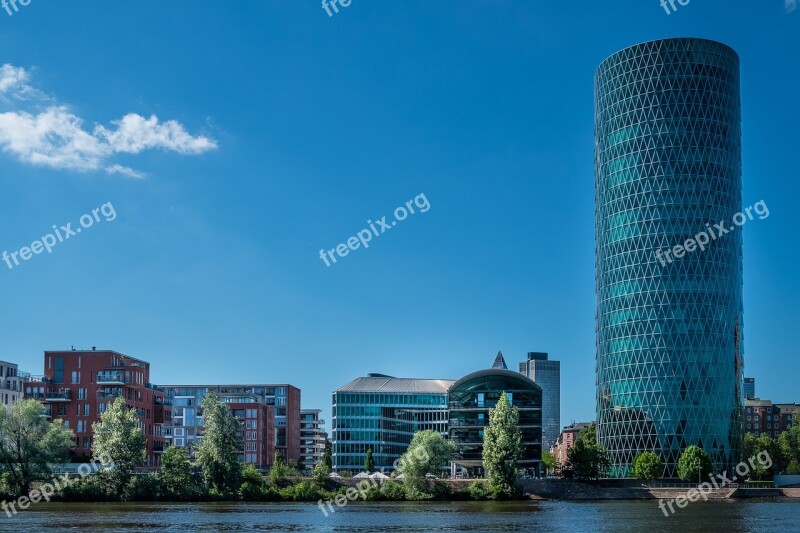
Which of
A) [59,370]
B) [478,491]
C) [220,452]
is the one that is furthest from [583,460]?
[59,370]

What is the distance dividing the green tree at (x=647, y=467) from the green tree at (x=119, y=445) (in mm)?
93140

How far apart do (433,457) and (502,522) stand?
179ft

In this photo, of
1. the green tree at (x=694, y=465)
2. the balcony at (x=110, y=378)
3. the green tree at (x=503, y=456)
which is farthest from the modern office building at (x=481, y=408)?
the balcony at (x=110, y=378)

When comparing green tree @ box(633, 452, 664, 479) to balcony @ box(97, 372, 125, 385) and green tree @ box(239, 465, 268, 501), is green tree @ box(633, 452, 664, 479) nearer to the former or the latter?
green tree @ box(239, 465, 268, 501)

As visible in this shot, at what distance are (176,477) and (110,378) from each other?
3593 centimetres

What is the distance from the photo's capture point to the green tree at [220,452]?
14050 cm

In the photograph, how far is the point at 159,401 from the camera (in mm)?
194125

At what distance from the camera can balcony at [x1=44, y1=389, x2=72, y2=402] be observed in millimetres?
170750

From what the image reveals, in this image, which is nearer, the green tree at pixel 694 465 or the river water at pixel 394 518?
the river water at pixel 394 518

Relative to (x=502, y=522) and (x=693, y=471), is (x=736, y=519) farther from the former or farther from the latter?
(x=693, y=471)

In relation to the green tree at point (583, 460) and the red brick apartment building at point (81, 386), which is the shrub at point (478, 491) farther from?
the red brick apartment building at point (81, 386)

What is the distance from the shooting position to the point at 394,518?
103m

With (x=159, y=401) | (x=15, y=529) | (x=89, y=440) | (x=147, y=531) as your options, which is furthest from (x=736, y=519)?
(x=159, y=401)

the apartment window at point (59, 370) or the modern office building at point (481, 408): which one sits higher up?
the apartment window at point (59, 370)
